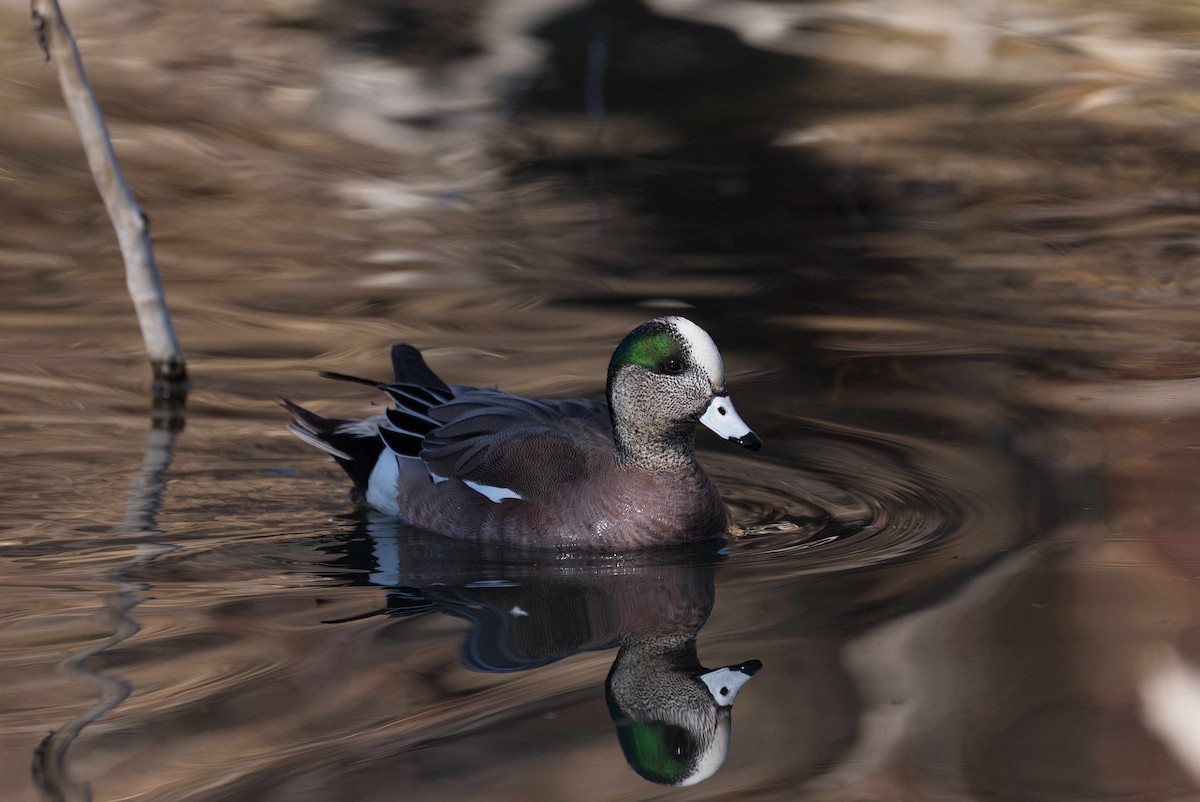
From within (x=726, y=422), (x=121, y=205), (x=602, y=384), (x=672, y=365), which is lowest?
(x=602, y=384)

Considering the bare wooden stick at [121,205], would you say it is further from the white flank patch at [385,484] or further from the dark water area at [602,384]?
the white flank patch at [385,484]

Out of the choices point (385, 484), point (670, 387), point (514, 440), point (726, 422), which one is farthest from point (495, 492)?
point (726, 422)

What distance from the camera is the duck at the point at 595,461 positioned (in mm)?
Result: 5207

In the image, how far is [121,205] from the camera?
681 centimetres

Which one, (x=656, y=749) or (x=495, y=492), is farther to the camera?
(x=495, y=492)

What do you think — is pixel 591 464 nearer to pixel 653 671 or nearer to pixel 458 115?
pixel 653 671

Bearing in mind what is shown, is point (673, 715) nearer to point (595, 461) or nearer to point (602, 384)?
point (595, 461)

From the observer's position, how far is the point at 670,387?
5211 millimetres

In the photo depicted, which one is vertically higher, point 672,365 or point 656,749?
point 672,365

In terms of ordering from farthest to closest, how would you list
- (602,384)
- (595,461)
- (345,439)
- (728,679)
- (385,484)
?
(602,384) → (345,439) → (385,484) → (595,461) → (728,679)

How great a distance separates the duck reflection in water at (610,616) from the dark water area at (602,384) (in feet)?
0.06

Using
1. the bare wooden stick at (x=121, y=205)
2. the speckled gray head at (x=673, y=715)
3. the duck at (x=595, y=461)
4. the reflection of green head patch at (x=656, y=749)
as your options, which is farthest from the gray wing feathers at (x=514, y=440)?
the bare wooden stick at (x=121, y=205)

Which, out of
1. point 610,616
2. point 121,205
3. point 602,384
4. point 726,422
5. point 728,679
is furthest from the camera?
point 602,384

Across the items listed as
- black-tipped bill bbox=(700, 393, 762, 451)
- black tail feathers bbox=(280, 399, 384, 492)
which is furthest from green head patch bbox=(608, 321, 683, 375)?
black tail feathers bbox=(280, 399, 384, 492)
